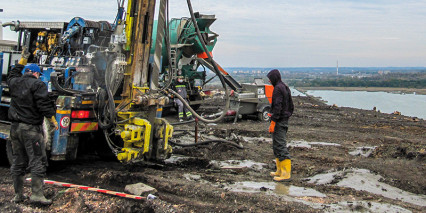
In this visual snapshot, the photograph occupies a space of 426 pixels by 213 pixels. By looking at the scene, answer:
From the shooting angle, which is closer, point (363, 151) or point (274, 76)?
point (274, 76)

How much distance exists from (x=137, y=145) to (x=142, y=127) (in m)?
0.33

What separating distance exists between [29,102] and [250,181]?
347cm

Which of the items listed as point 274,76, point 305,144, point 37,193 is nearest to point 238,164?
point 274,76

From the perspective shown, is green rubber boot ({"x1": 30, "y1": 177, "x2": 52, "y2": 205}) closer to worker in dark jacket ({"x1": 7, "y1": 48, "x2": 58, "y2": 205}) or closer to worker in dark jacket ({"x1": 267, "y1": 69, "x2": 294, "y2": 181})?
worker in dark jacket ({"x1": 7, "y1": 48, "x2": 58, "y2": 205})

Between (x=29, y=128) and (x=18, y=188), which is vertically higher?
(x=29, y=128)

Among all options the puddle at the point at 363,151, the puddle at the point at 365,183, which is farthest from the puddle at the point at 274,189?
the puddle at the point at 363,151

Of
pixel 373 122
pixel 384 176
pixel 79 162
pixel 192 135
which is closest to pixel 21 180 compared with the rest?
pixel 79 162

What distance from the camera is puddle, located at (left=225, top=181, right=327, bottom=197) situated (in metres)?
5.66

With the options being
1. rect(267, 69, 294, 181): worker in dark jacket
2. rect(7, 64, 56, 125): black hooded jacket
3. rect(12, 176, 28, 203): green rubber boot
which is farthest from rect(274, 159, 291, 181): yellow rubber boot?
rect(12, 176, 28, 203): green rubber boot

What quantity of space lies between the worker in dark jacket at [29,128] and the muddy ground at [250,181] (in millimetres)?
284

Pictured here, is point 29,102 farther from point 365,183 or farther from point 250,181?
point 365,183

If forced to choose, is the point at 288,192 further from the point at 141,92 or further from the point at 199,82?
the point at 199,82

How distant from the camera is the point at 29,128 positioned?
5.20 metres

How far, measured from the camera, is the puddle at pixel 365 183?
5711 millimetres
